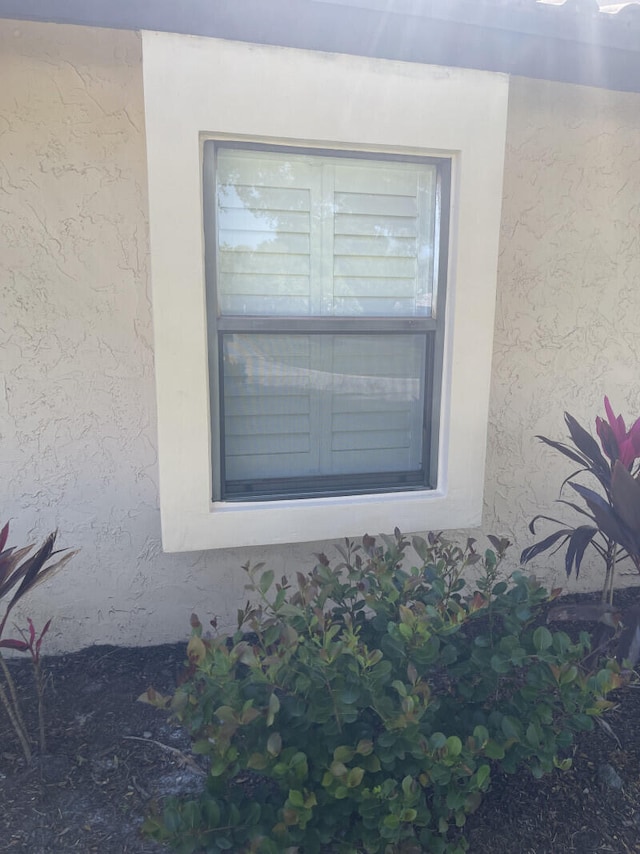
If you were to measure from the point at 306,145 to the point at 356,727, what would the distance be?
2296 millimetres

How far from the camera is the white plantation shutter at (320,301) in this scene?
2836 millimetres

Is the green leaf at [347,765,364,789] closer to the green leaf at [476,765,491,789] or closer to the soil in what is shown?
the green leaf at [476,765,491,789]

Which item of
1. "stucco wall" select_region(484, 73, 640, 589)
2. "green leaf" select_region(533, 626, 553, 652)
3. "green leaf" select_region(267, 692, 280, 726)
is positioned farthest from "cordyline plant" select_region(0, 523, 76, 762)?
"stucco wall" select_region(484, 73, 640, 589)

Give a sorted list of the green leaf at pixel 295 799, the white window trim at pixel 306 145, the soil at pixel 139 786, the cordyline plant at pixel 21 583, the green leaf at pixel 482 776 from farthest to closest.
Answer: the white window trim at pixel 306 145 < the cordyline plant at pixel 21 583 < the soil at pixel 139 786 < the green leaf at pixel 482 776 < the green leaf at pixel 295 799

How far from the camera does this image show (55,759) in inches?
96.7

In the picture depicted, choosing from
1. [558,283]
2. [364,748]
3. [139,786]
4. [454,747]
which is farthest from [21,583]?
[558,283]

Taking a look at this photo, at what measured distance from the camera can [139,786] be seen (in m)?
2.38

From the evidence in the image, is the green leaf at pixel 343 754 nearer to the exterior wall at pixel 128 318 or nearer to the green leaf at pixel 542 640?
the green leaf at pixel 542 640

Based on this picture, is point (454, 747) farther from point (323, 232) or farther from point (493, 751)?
point (323, 232)

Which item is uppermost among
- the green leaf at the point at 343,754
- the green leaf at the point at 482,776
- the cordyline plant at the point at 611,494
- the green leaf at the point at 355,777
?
the cordyline plant at the point at 611,494

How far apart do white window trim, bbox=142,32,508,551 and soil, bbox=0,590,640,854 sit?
78 centimetres

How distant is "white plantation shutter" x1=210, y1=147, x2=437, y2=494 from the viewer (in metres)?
2.84

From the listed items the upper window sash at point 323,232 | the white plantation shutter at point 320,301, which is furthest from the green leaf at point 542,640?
the upper window sash at point 323,232

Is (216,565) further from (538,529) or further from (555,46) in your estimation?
(555,46)
